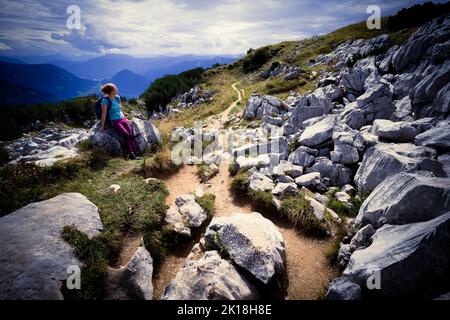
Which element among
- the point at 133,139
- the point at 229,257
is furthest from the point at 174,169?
the point at 229,257

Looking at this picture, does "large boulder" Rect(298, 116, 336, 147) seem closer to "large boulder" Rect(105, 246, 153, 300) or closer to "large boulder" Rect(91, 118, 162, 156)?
"large boulder" Rect(91, 118, 162, 156)

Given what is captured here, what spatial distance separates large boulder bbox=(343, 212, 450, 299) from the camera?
4.54 m

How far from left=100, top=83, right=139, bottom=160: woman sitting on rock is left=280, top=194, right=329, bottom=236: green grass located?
8.05 m

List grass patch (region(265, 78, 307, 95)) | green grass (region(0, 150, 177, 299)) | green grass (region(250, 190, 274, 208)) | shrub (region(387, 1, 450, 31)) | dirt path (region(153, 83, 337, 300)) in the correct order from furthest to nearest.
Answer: shrub (region(387, 1, 450, 31)), grass patch (region(265, 78, 307, 95)), green grass (region(250, 190, 274, 208)), dirt path (region(153, 83, 337, 300)), green grass (region(0, 150, 177, 299))

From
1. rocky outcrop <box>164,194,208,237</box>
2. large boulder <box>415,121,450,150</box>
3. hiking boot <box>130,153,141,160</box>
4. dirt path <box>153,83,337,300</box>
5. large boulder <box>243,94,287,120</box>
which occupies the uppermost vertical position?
large boulder <box>243,94,287,120</box>

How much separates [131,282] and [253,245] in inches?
136

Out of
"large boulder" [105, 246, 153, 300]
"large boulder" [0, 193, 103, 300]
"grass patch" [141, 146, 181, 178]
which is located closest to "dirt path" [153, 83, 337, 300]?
"large boulder" [105, 246, 153, 300]

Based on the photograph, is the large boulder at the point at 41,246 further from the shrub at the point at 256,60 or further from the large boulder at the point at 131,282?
the shrub at the point at 256,60

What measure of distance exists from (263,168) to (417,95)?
354 inches

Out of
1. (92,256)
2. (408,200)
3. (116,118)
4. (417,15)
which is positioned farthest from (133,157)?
(417,15)

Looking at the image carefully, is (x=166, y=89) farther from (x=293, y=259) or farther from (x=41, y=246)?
(x=293, y=259)

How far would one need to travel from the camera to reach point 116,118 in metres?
11.6

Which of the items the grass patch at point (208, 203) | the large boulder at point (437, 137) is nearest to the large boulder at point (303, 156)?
the large boulder at point (437, 137)

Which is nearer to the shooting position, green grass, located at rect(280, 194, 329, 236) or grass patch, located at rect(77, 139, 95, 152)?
green grass, located at rect(280, 194, 329, 236)
